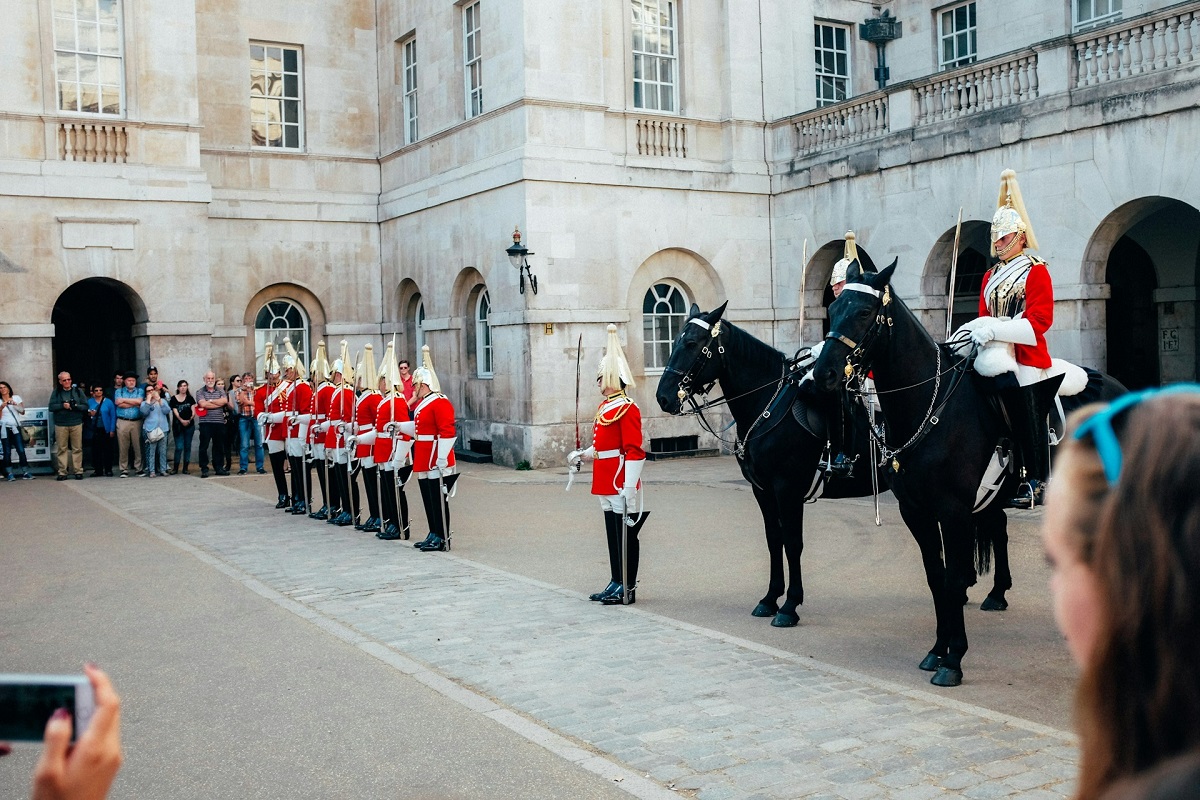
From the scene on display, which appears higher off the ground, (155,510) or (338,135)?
(338,135)

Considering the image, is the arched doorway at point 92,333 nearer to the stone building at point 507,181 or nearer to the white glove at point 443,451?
the stone building at point 507,181

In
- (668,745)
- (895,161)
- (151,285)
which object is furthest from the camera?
(151,285)

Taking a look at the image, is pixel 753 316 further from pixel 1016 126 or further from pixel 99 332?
pixel 99 332

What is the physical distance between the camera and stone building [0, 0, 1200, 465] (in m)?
19.6

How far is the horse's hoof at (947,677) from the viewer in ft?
21.9

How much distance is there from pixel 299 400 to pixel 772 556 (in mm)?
8601

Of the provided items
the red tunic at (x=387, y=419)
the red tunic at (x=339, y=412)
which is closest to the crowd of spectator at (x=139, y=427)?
the red tunic at (x=339, y=412)

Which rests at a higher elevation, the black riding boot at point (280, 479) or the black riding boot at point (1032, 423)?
Result: the black riding boot at point (1032, 423)

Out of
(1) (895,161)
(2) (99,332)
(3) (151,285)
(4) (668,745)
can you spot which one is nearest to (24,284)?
(3) (151,285)

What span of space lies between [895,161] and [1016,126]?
255 centimetres

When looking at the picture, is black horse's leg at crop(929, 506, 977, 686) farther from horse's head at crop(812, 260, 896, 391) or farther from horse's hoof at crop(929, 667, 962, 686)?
horse's head at crop(812, 260, 896, 391)

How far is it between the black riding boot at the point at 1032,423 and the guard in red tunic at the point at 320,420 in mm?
9070

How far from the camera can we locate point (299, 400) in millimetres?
15555

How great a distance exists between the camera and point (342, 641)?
8031mm
